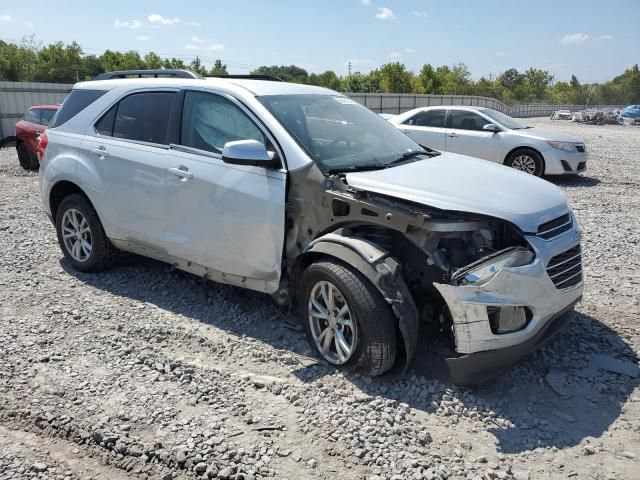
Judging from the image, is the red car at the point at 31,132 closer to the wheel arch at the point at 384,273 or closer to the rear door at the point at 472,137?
the rear door at the point at 472,137

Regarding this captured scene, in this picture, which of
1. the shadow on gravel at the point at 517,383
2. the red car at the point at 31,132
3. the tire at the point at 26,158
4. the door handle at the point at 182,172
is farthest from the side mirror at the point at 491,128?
the tire at the point at 26,158

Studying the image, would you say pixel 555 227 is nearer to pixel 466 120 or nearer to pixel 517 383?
pixel 517 383

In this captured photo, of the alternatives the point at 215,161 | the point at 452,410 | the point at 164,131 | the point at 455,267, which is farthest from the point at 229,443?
the point at 164,131

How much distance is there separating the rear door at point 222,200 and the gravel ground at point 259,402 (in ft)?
2.04

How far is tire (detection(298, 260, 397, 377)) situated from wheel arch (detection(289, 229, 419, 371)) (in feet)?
0.22

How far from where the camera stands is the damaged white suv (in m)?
3.42

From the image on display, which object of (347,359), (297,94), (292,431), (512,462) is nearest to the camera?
(512,462)

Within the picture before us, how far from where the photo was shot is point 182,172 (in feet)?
14.8

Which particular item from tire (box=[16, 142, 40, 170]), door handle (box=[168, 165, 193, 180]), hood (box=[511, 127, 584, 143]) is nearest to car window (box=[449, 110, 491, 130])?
hood (box=[511, 127, 584, 143])

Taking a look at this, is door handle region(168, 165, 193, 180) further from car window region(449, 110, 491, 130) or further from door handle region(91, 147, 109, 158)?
car window region(449, 110, 491, 130)

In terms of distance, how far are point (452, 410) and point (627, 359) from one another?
1.56 m

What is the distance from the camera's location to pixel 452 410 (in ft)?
11.2

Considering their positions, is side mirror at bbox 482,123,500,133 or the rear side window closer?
the rear side window

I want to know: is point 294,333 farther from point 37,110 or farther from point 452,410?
point 37,110
